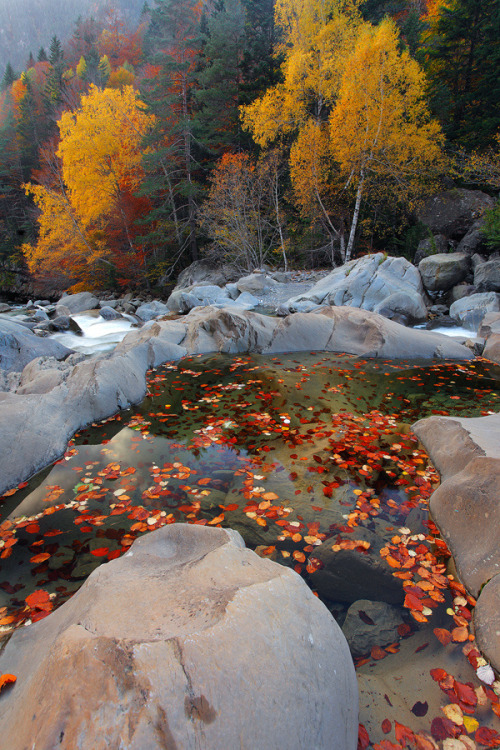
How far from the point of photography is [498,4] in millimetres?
16625

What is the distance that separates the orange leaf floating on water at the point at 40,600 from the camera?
2.63 meters

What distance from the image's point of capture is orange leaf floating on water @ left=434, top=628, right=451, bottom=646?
2367 millimetres

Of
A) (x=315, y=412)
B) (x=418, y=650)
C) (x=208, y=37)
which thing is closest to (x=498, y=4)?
(x=208, y=37)

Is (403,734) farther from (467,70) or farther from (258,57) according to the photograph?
(258,57)

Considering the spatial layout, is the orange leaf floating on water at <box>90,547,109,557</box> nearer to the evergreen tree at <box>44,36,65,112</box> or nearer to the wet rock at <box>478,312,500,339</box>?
the wet rock at <box>478,312,500,339</box>

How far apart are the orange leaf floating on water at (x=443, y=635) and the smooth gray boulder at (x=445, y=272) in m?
13.8

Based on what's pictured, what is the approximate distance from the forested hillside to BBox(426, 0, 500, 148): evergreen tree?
0.08m

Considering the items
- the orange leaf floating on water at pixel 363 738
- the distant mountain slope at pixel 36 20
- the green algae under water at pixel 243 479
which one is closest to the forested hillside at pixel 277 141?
the green algae under water at pixel 243 479

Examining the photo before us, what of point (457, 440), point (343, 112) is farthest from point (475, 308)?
point (343, 112)

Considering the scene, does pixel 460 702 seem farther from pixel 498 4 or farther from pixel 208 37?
pixel 208 37

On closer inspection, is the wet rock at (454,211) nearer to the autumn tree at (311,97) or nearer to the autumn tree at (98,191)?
the autumn tree at (311,97)

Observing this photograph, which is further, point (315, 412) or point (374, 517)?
point (315, 412)

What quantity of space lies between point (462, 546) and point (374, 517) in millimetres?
713

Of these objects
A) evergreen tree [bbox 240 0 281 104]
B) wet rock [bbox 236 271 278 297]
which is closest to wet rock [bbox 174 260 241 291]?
wet rock [bbox 236 271 278 297]
